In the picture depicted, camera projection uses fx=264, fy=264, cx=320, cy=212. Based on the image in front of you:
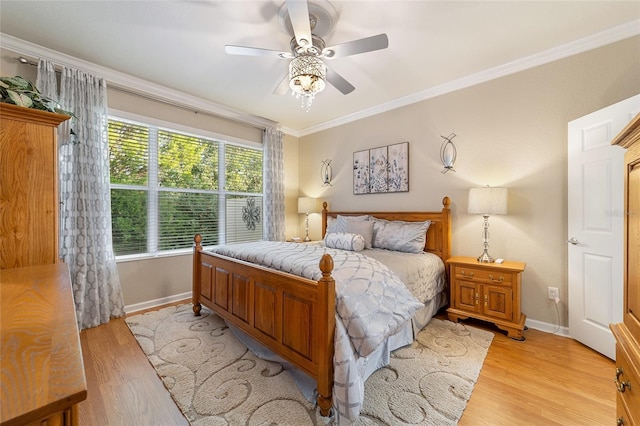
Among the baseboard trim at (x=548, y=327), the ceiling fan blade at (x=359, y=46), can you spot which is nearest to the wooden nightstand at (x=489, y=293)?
the baseboard trim at (x=548, y=327)

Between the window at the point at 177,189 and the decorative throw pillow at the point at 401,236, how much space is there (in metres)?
2.11

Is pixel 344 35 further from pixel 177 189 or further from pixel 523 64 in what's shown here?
pixel 177 189

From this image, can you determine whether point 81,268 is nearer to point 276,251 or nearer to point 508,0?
point 276,251

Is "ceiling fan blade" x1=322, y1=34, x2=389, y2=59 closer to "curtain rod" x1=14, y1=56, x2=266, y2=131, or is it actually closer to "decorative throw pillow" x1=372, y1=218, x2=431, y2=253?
"decorative throw pillow" x1=372, y1=218, x2=431, y2=253

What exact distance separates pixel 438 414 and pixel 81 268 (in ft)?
10.7

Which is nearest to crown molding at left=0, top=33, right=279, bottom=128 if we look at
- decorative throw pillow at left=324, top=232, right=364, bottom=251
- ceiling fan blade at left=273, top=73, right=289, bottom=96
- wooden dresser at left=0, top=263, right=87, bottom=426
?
ceiling fan blade at left=273, top=73, right=289, bottom=96

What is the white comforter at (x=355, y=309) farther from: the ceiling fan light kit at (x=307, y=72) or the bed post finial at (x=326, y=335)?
the ceiling fan light kit at (x=307, y=72)

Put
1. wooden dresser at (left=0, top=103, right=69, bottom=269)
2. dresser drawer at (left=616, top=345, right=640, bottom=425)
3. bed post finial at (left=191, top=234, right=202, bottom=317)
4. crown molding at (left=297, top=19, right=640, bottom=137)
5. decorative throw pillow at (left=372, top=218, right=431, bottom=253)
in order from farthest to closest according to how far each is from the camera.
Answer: decorative throw pillow at (left=372, top=218, right=431, bottom=253), bed post finial at (left=191, top=234, right=202, bottom=317), crown molding at (left=297, top=19, right=640, bottom=137), wooden dresser at (left=0, top=103, right=69, bottom=269), dresser drawer at (left=616, top=345, right=640, bottom=425)

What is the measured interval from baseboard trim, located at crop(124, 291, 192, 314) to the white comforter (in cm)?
203

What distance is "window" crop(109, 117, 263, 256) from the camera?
3.11 meters

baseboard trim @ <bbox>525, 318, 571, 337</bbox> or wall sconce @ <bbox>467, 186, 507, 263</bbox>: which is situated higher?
wall sconce @ <bbox>467, 186, 507, 263</bbox>

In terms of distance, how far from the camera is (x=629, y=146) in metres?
0.91

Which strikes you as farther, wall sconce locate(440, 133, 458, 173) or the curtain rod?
wall sconce locate(440, 133, 458, 173)

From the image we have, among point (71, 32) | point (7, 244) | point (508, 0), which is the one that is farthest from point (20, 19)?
point (508, 0)
